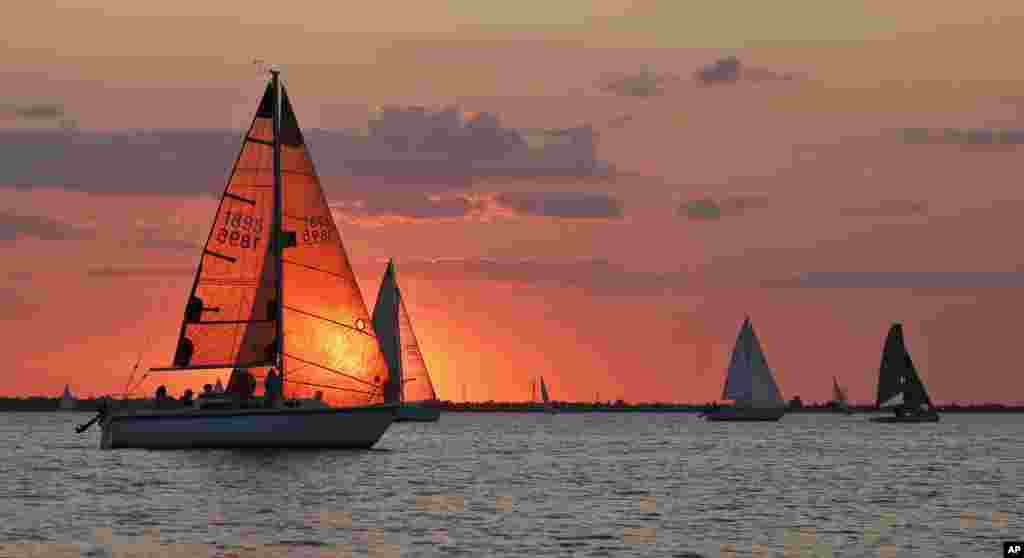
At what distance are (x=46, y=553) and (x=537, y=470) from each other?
4173cm

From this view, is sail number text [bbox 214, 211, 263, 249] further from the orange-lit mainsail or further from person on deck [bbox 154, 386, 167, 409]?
person on deck [bbox 154, 386, 167, 409]

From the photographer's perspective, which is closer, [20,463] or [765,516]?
[765,516]

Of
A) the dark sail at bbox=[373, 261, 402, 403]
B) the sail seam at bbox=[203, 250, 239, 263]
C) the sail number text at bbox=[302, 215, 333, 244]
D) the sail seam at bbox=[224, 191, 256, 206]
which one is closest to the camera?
the sail number text at bbox=[302, 215, 333, 244]

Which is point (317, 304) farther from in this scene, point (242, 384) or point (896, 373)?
point (896, 373)

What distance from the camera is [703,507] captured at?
58500 mm

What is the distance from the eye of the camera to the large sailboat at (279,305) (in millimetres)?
74312

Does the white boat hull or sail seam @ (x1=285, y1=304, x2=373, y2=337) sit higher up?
sail seam @ (x1=285, y1=304, x2=373, y2=337)

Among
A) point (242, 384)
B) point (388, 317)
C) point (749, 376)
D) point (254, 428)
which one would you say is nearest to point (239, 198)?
point (242, 384)

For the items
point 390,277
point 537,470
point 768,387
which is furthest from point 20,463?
point 768,387

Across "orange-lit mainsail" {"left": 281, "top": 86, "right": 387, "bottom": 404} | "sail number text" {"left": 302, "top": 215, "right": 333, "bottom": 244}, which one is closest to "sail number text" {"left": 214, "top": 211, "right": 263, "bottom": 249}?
"orange-lit mainsail" {"left": 281, "top": 86, "right": 387, "bottom": 404}

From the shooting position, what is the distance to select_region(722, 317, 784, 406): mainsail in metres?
182

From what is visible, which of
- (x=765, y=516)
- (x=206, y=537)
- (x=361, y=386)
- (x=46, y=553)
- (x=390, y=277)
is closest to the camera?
(x=46, y=553)

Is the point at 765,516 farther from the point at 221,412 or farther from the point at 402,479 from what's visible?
the point at 221,412

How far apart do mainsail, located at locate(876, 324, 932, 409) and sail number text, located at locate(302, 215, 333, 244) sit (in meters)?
113
